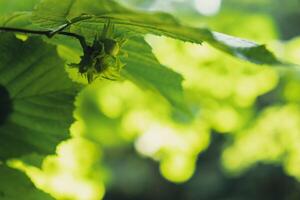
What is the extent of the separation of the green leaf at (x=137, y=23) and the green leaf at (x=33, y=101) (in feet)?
0.36

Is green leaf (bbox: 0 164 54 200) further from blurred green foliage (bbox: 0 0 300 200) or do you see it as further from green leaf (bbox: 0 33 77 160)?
blurred green foliage (bbox: 0 0 300 200)

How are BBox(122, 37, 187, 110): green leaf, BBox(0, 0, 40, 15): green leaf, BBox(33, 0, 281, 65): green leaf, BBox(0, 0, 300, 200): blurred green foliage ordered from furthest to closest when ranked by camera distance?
1. BBox(0, 0, 300, 200): blurred green foliage
2. BBox(0, 0, 40, 15): green leaf
3. BBox(122, 37, 187, 110): green leaf
4. BBox(33, 0, 281, 65): green leaf

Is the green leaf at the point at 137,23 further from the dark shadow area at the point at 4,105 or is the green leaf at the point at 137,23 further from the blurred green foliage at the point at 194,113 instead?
the blurred green foliage at the point at 194,113

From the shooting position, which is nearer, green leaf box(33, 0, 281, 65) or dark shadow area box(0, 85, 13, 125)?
green leaf box(33, 0, 281, 65)

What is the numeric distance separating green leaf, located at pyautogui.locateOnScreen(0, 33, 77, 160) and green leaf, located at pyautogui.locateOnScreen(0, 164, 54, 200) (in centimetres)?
2

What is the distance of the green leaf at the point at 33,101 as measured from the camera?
0.61 metres

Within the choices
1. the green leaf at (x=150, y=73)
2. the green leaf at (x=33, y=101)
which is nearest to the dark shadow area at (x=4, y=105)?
the green leaf at (x=33, y=101)

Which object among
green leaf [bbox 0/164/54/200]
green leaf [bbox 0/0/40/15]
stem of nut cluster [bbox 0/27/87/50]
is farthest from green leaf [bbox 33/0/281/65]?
green leaf [bbox 0/0/40/15]

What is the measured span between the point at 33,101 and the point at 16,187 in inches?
3.8

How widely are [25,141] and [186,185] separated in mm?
5602

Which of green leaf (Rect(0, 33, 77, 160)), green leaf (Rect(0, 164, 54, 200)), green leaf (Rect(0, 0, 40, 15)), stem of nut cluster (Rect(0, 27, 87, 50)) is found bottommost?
green leaf (Rect(0, 0, 40, 15))

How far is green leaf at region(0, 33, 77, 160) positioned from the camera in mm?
610

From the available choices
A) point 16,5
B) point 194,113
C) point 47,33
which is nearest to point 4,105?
point 47,33

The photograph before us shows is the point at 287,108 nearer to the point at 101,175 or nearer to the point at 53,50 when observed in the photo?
the point at 101,175
